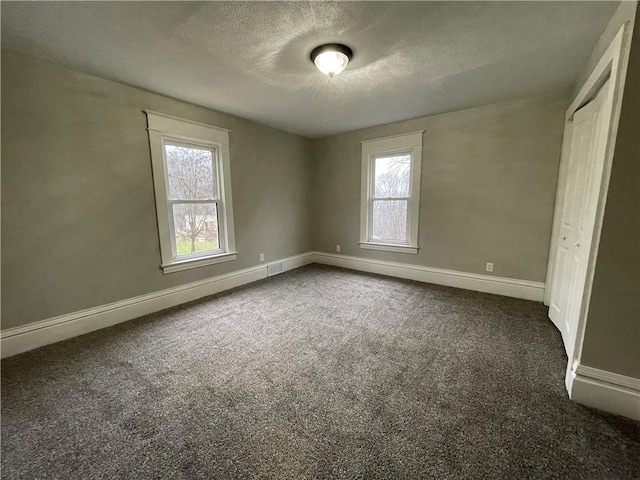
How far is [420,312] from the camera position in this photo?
2803mm

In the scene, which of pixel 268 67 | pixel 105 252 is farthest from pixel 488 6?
pixel 105 252

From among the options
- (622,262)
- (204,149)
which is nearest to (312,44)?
(204,149)

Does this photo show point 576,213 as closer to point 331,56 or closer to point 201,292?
point 331,56

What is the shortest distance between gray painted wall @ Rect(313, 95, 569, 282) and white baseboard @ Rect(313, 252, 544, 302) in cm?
8

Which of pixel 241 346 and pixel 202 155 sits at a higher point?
→ pixel 202 155

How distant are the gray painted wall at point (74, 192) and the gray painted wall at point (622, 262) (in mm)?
3613

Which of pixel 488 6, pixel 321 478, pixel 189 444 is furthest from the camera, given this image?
pixel 488 6

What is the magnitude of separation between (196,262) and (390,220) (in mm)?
2889

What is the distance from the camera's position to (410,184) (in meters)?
3.82

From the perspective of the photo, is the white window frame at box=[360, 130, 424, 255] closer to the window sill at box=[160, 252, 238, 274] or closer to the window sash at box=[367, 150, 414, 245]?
the window sash at box=[367, 150, 414, 245]

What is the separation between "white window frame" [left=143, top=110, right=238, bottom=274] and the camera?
2.79 m

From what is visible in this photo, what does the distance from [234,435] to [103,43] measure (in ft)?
9.00

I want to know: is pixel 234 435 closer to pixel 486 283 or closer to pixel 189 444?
pixel 189 444

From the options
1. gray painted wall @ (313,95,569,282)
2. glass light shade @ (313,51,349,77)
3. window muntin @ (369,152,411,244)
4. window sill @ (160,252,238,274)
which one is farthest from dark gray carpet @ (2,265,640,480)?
glass light shade @ (313,51,349,77)
